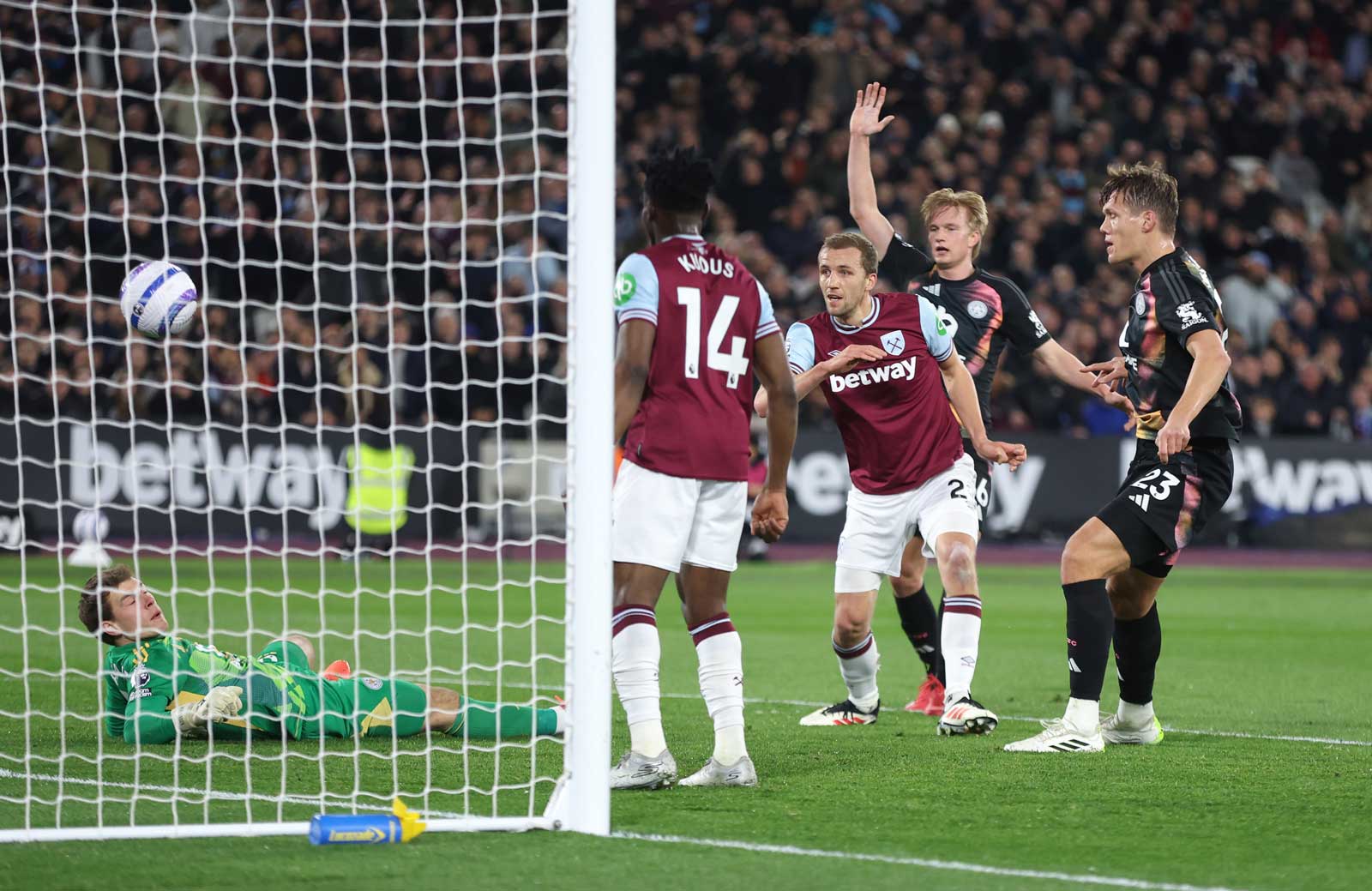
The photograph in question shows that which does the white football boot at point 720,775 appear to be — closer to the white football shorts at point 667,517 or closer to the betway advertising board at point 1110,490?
the white football shorts at point 667,517

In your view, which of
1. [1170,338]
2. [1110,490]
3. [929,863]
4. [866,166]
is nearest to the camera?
[929,863]

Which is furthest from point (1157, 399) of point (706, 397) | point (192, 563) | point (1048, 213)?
point (1048, 213)

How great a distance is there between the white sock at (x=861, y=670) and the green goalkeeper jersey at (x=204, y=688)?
2163 millimetres

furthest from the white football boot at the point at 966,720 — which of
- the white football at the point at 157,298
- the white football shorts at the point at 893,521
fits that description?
the white football at the point at 157,298

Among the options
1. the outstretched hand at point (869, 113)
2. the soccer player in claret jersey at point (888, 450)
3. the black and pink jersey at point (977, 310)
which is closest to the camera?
the outstretched hand at point (869, 113)

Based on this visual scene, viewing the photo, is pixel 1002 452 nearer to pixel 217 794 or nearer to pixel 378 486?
pixel 217 794

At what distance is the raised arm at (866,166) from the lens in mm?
7172

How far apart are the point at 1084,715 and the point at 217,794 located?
321 centimetres

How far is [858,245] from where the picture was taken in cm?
723

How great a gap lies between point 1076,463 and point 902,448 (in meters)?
11.8

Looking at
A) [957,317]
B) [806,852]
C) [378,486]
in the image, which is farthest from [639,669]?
[378,486]

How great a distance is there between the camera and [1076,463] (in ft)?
61.7

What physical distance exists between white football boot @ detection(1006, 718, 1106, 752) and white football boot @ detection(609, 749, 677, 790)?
1.61 meters

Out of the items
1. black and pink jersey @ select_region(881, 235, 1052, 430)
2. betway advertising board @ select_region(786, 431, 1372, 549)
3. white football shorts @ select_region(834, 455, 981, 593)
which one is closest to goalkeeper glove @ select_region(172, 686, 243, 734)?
white football shorts @ select_region(834, 455, 981, 593)
